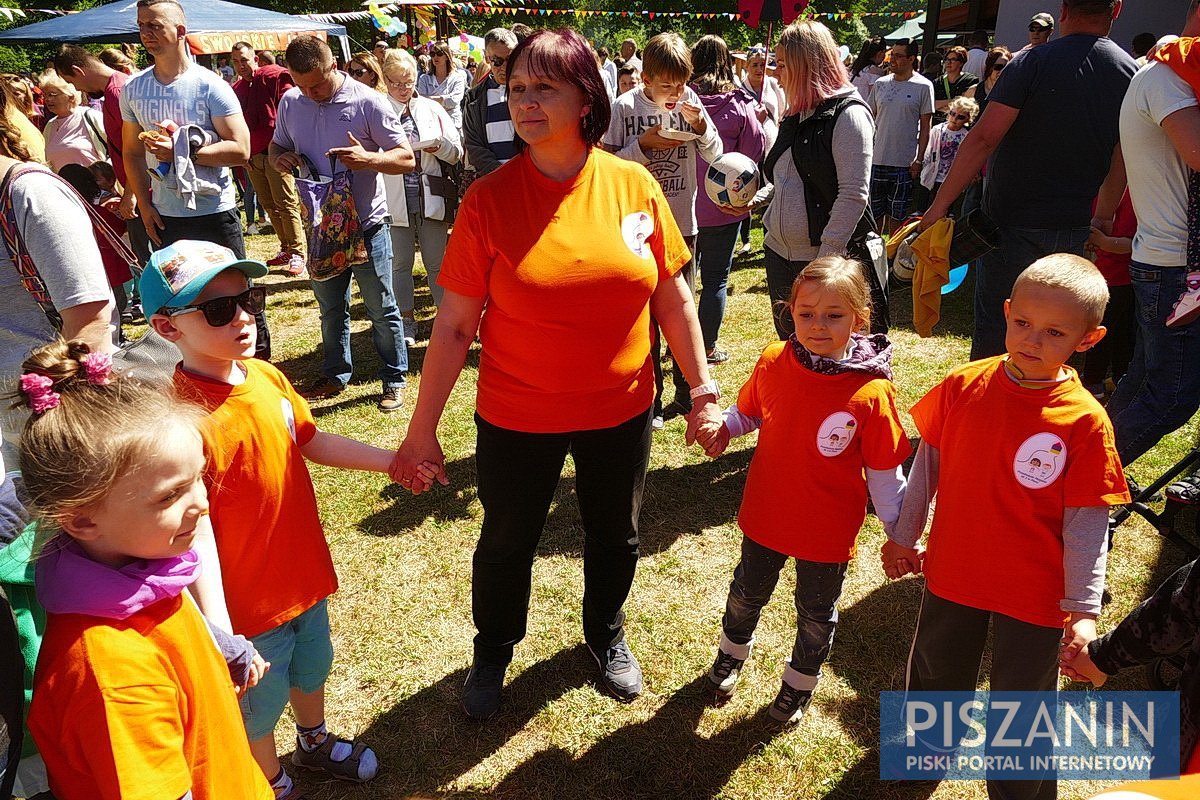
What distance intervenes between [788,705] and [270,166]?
6580mm

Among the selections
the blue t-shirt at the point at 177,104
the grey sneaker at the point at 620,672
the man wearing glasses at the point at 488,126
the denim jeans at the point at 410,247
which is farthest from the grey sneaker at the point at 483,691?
the denim jeans at the point at 410,247

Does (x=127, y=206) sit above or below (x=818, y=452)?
below

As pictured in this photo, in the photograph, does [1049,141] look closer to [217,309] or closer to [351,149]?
[217,309]

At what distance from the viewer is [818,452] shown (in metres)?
2.37

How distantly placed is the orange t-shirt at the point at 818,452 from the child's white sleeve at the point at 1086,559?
0.47m

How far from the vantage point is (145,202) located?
15.6 ft

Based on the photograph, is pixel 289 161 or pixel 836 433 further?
pixel 289 161

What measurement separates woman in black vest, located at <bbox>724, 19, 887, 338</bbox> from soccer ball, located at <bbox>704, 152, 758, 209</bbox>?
1.32 feet

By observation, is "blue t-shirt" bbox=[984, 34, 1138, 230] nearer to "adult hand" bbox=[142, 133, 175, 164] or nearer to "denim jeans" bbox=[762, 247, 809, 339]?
"denim jeans" bbox=[762, 247, 809, 339]

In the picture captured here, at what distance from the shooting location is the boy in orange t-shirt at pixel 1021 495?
6.42 ft

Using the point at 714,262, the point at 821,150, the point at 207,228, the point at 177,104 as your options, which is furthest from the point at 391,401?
the point at 821,150

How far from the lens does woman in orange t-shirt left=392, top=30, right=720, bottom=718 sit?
87.4 inches

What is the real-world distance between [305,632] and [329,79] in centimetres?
365

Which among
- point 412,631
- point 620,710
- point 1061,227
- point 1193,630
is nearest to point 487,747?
point 620,710
